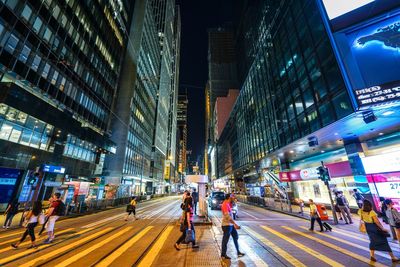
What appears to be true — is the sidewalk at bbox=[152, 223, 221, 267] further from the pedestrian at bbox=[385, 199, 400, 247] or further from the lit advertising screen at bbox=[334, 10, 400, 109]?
the lit advertising screen at bbox=[334, 10, 400, 109]

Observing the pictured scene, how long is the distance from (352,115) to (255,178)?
32122 millimetres

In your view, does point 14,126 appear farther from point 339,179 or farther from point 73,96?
point 339,179

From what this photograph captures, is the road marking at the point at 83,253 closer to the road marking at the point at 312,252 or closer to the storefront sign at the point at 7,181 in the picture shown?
the road marking at the point at 312,252

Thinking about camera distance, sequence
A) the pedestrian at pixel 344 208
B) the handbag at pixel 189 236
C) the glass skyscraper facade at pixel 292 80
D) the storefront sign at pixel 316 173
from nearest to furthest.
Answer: the handbag at pixel 189 236
the pedestrian at pixel 344 208
the glass skyscraper facade at pixel 292 80
the storefront sign at pixel 316 173

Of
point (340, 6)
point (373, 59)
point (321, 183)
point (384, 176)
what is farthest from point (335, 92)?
Answer: point (321, 183)

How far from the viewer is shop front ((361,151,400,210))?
44.9ft

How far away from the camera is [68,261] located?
19.4ft

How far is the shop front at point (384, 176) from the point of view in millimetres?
13672

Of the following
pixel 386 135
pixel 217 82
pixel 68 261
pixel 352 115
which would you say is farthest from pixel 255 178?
pixel 217 82

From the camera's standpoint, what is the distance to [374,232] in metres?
5.93

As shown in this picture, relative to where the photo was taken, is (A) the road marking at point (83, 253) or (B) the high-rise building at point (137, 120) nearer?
(A) the road marking at point (83, 253)

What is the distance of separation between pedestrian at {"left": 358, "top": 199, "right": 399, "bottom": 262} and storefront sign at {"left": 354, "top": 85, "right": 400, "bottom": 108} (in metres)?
9.27

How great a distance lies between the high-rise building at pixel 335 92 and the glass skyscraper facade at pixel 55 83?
29.1m

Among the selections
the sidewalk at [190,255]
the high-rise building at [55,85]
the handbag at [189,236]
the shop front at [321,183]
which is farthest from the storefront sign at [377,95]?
the high-rise building at [55,85]
